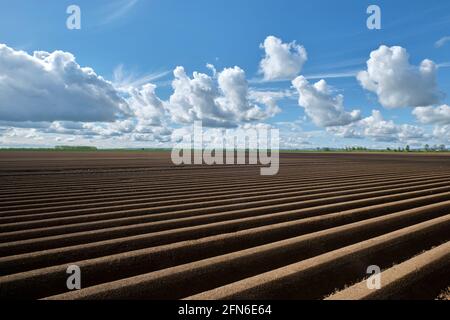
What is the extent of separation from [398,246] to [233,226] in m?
2.15

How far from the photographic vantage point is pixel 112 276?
2.98 m

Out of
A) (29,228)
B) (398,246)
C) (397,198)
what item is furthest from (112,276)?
(397,198)
